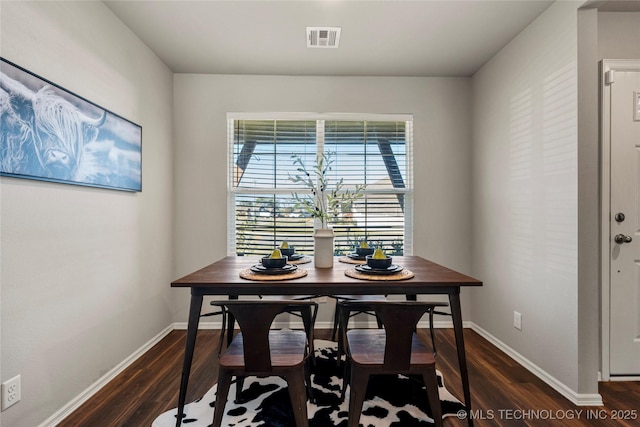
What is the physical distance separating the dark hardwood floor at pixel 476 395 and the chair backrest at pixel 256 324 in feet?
2.91

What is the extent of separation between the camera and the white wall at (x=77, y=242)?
154 centimetres

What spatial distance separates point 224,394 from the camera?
1.46 meters

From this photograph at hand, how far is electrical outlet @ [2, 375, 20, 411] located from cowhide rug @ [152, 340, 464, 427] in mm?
644

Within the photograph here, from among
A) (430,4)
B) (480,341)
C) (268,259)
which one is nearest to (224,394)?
(268,259)

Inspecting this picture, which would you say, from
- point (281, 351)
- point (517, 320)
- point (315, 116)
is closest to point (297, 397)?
point (281, 351)

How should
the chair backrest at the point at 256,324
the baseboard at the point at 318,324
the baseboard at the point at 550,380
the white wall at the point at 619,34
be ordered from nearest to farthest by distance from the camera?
the chair backrest at the point at 256,324 < the baseboard at the point at 550,380 < the white wall at the point at 619,34 < the baseboard at the point at 318,324

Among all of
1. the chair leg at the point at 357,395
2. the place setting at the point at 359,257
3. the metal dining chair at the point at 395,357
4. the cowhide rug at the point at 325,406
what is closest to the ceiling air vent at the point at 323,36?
the place setting at the point at 359,257

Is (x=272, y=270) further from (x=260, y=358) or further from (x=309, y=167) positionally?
(x=309, y=167)

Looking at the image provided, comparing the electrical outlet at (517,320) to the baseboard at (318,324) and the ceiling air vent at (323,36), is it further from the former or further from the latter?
the ceiling air vent at (323,36)

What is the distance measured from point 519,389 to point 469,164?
210 centimetres

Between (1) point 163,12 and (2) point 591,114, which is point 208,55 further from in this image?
(2) point 591,114

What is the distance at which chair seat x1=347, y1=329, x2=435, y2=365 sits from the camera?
1490 mm

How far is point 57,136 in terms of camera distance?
1760mm

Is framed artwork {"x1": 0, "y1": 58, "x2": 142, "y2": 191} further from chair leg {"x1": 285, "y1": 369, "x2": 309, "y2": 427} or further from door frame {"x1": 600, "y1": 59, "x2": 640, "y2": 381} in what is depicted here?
door frame {"x1": 600, "y1": 59, "x2": 640, "y2": 381}
